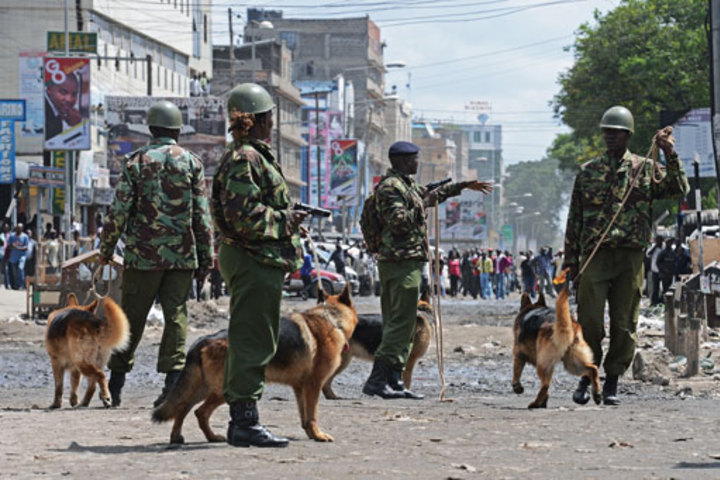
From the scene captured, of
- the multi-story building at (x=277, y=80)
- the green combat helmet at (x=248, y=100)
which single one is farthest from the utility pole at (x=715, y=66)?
the multi-story building at (x=277, y=80)

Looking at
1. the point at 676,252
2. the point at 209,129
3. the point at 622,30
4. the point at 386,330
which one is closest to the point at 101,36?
the point at 209,129

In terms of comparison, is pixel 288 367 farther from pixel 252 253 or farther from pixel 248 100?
pixel 248 100

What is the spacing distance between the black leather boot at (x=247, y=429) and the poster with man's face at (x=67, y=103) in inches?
1157

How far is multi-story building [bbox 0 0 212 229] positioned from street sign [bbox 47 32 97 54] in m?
0.64

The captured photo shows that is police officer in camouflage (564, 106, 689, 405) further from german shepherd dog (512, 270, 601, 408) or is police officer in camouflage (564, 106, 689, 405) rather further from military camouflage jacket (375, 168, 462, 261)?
military camouflage jacket (375, 168, 462, 261)

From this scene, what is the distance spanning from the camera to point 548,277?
46156mm

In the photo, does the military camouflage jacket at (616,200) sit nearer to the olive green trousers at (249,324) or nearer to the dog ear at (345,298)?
the dog ear at (345,298)

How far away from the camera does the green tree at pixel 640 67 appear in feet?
186

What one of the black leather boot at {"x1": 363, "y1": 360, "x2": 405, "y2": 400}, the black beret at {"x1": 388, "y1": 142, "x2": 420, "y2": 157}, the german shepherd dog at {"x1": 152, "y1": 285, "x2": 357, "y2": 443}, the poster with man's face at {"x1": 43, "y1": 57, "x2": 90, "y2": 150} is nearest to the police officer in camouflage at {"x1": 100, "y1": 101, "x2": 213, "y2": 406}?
the german shepherd dog at {"x1": 152, "y1": 285, "x2": 357, "y2": 443}

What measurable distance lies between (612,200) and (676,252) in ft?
78.5

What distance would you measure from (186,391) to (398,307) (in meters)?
3.26

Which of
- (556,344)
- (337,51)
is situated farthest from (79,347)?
(337,51)

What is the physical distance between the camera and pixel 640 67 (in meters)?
57.3

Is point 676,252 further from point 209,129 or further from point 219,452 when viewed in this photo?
point 219,452
